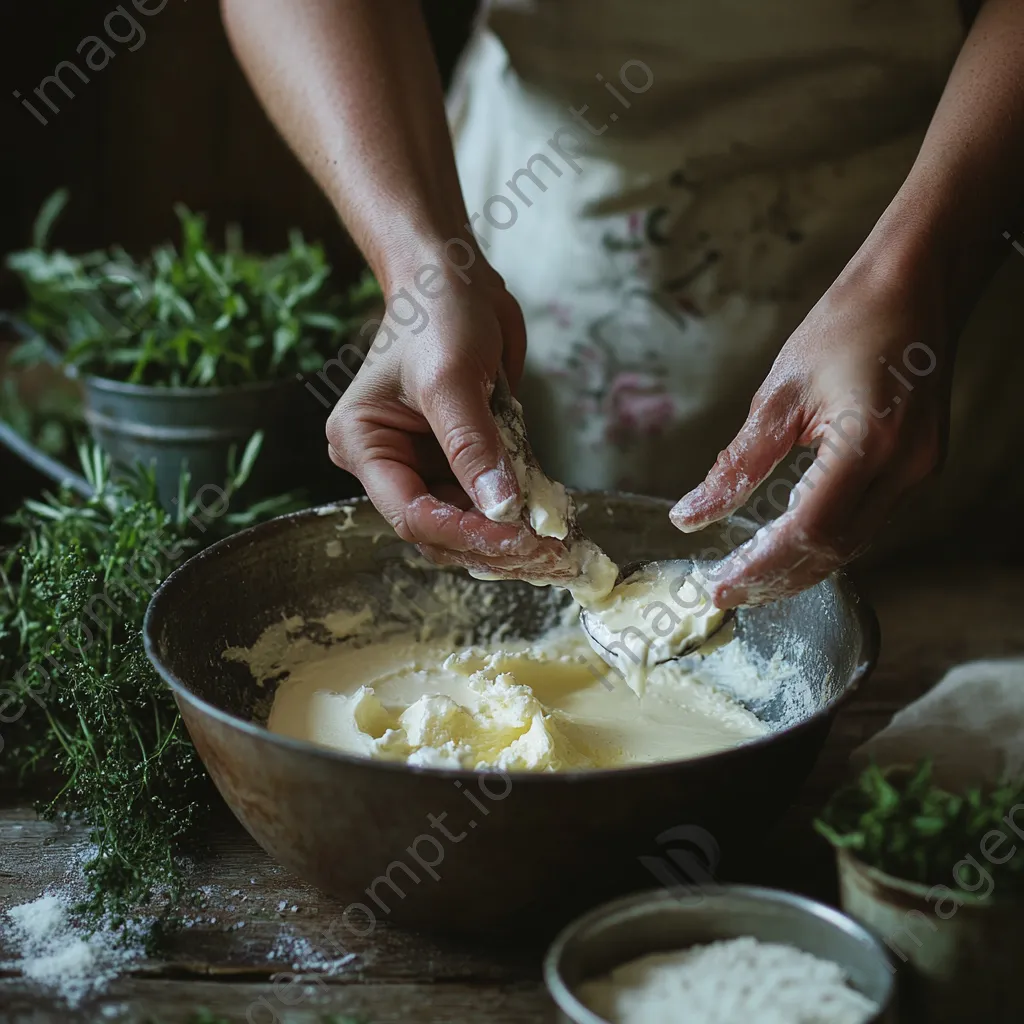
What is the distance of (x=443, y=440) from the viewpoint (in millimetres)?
1190

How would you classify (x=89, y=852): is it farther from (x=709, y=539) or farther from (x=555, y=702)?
(x=709, y=539)

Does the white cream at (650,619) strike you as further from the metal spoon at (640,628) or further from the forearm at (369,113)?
the forearm at (369,113)

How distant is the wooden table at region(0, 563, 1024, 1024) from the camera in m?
0.97

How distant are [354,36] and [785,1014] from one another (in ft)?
3.80

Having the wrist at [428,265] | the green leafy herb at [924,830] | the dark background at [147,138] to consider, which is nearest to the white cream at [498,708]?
the green leafy herb at [924,830]

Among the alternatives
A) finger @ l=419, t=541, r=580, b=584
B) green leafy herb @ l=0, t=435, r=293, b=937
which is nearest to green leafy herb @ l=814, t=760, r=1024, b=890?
finger @ l=419, t=541, r=580, b=584

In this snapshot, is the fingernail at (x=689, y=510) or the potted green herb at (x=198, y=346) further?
the potted green herb at (x=198, y=346)

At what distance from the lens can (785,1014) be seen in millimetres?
823

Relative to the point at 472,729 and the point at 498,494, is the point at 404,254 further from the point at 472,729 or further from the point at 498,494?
the point at 472,729

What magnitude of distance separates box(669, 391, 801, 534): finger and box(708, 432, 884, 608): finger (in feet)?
0.18

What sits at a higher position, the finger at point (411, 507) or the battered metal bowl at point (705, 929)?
the finger at point (411, 507)

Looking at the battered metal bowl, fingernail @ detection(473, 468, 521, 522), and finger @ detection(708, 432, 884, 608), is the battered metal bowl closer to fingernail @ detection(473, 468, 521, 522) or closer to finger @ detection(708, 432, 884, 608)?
finger @ detection(708, 432, 884, 608)

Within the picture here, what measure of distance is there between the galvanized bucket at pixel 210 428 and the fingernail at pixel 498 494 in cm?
76

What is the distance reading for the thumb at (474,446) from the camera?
3.84 ft
